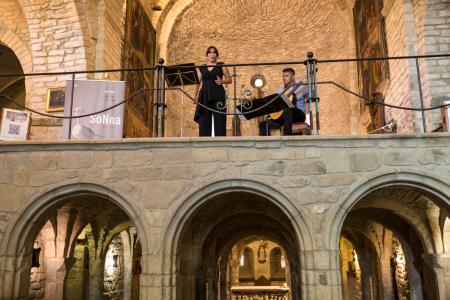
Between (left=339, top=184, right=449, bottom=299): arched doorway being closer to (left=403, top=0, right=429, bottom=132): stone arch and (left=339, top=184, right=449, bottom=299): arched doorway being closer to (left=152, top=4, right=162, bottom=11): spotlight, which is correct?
(left=403, top=0, right=429, bottom=132): stone arch

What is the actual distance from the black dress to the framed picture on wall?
372 centimetres

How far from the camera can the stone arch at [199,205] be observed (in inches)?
208

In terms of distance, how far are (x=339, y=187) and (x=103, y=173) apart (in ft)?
9.38

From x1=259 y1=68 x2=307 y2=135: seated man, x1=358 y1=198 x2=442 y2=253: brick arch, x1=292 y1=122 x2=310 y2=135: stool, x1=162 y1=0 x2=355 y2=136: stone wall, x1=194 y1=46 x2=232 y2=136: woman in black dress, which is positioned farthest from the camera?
x1=162 y1=0 x2=355 y2=136: stone wall

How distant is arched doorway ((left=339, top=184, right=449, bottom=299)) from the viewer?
21.4 ft

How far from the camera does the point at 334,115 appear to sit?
14656 millimetres

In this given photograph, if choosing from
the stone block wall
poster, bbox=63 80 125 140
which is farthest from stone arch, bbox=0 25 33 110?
the stone block wall

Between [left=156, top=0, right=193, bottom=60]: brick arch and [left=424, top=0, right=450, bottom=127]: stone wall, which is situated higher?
[left=156, top=0, right=193, bottom=60]: brick arch

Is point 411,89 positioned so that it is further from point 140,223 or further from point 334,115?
point 334,115

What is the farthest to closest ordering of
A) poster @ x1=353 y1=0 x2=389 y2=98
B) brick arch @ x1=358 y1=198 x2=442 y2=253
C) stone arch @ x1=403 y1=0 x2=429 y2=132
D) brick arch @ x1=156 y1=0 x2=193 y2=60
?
brick arch @ x1=156 y1=0 x2=193 y2=60 < poster @ x1=353 y1=0 x2=389 y2=98 < stone arch @ x1=403 y1=0 x2=429 y2=132 < brick arch @ x1=358 y1=198 x2=442 y2=253

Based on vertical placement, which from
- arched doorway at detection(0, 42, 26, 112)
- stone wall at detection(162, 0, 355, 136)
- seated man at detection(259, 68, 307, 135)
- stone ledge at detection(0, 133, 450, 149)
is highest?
stone wall at detection(162, 0, 355, 136)

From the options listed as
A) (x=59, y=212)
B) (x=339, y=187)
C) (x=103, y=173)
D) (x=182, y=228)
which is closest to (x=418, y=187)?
(x=339, y=187)

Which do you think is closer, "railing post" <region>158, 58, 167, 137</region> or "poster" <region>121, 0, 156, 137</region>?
"railing post" <region>158, 58, 167, 137</region>

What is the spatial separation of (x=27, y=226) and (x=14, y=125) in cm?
168
